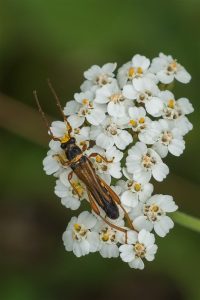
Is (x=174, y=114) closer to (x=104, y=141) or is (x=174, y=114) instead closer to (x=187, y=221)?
(x=104, y=141)

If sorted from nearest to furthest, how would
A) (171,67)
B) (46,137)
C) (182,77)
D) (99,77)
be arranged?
(99,77), (171,67), (182,77), (46,137)

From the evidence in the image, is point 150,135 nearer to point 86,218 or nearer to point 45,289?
point 86,218

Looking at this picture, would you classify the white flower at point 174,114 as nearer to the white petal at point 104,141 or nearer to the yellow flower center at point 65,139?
the white petal at point 104,141

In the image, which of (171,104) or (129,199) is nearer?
(129,199)

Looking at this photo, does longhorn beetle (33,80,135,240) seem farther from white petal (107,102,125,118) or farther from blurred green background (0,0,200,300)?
blurred green background (0,0,200,300)

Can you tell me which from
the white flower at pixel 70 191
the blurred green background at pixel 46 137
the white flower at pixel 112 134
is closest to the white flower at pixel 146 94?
the white flower at pixel 112 134

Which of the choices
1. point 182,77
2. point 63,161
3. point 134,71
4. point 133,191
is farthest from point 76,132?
point 182,77

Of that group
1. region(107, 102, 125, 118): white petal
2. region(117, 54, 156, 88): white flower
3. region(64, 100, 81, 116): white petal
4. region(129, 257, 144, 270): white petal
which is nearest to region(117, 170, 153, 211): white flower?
region(129, 257, 144, 270): white petal
